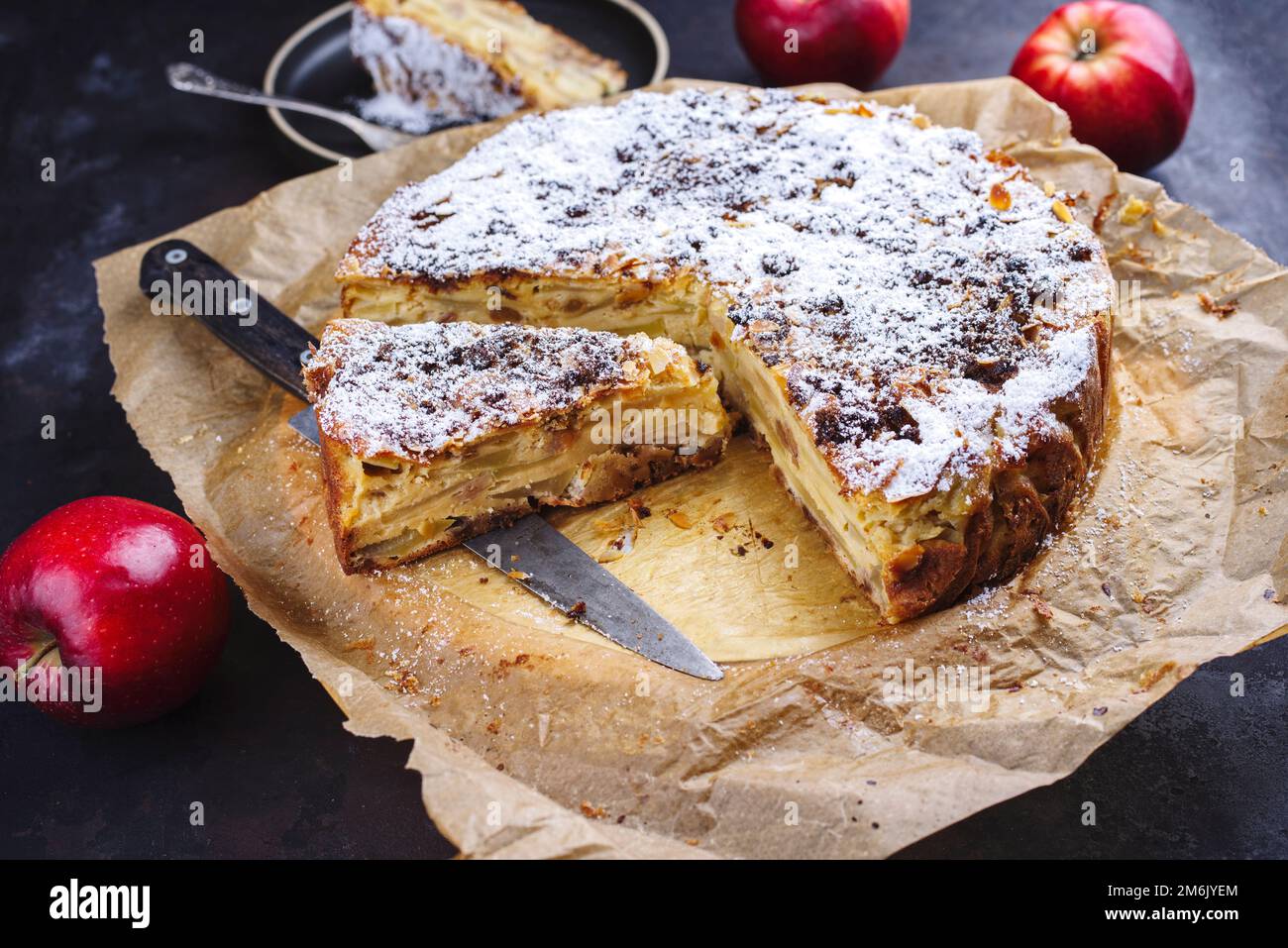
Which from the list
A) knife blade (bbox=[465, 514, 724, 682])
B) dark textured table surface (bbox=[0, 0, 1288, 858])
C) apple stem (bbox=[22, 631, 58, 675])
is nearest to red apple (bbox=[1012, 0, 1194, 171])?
dark textured table surface (bbox=[0, 0, 1288, 858])

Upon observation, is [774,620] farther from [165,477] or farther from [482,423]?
[165,477]

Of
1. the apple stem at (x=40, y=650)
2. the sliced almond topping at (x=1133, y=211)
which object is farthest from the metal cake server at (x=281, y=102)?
the sliced almond topping at (x=1133, y=211)

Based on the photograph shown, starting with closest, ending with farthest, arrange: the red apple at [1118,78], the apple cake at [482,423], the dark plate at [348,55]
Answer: the apple cake at [482,423] → the red apple at [1118,78] → the dark plate at [348,55]

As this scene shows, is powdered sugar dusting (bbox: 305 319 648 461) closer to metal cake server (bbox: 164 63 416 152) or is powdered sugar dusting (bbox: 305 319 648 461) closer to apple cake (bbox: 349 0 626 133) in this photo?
metal cake server (bbox: 164 63 416 152)

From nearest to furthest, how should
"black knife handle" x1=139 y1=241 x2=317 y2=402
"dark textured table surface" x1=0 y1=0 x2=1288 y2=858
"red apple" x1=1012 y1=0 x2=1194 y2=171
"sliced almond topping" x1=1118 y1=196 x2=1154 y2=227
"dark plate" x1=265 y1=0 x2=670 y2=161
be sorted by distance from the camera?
"dark textured table surface" x1=0 y1=0 x2=1288 y2=858 → "black knife handle" x1=139 y1=241 x2=317 y2=402 → "sliced almond topping" x1=1118 y1=196 x2=1154 y2=227 → "red apple" x1=1012 y1=0 x2=1194 y2=171 → "dark plate" x1=265 y1=0 x2=670 y2=161

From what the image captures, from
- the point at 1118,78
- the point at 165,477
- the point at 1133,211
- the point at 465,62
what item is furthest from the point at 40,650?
the point at 1118,78

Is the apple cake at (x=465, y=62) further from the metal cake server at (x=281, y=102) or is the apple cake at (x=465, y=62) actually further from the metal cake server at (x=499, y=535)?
the metal cake server at (x=499, y=535)
